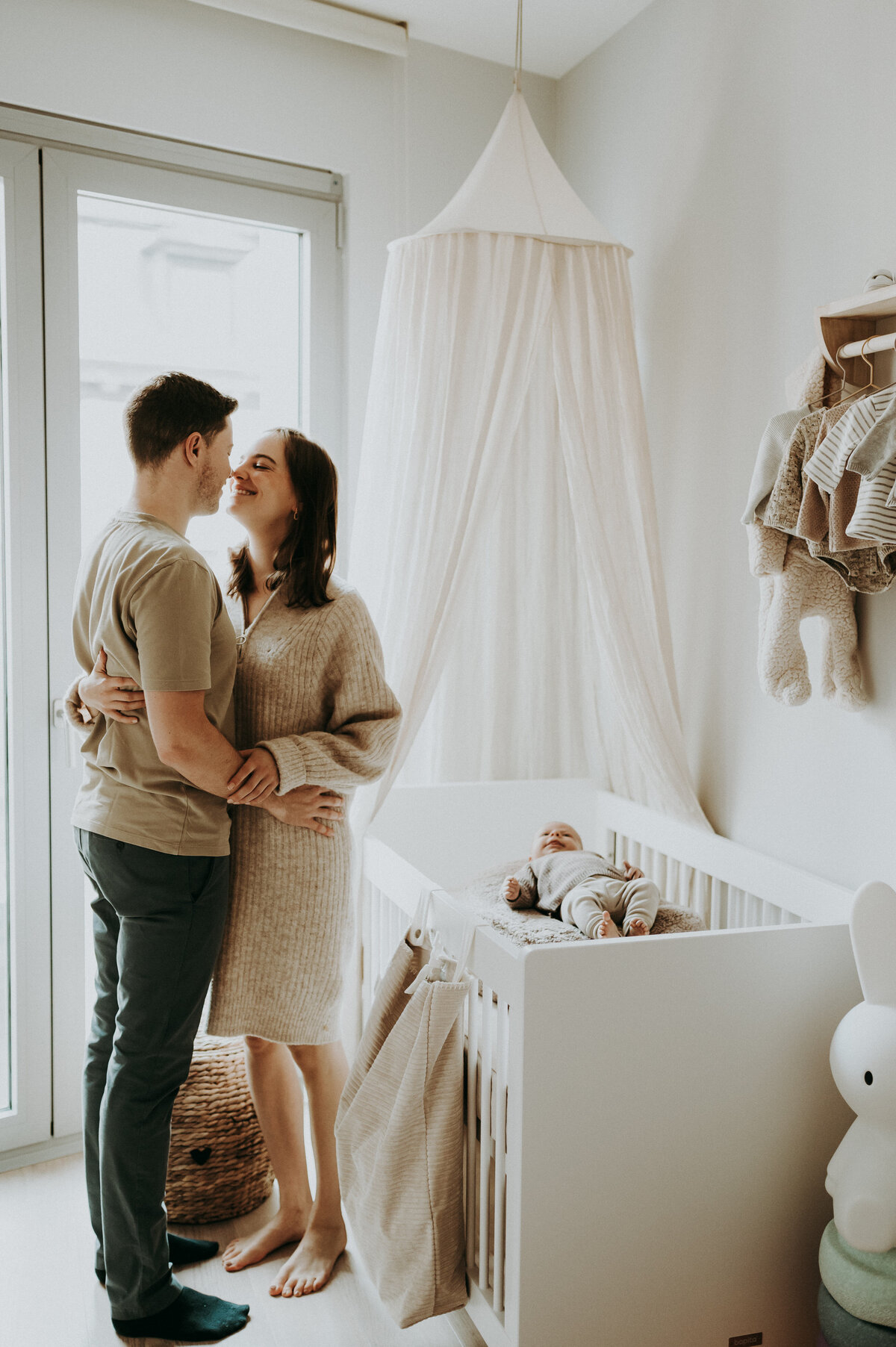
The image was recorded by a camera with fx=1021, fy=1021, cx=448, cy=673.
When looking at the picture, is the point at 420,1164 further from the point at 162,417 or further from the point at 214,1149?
the point at 162,417

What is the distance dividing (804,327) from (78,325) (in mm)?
1634

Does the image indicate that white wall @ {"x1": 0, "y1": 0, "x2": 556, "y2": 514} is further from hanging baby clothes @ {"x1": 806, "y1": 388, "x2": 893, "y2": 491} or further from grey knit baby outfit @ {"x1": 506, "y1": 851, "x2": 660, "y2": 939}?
hanging baby clothes @ {"x1": 806, "y1": 388, "x2": 893, "y2": 491}

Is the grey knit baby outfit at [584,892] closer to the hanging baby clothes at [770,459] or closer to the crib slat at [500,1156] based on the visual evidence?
the crib slat at [500,1156]

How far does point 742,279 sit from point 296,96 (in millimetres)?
1241

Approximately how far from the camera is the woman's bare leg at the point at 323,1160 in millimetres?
1991

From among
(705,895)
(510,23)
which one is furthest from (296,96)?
(705,895)

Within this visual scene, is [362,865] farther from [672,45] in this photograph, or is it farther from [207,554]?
[672,45]

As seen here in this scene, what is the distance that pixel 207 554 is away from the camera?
266cm

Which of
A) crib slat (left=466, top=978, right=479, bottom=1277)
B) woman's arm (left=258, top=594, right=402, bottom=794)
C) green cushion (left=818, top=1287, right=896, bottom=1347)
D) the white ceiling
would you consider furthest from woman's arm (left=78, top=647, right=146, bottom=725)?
the white ceiling

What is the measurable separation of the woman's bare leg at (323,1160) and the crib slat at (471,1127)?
379mm

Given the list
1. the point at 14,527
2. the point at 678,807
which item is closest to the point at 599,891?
the point at 678,807

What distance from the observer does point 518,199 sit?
7.41 ft

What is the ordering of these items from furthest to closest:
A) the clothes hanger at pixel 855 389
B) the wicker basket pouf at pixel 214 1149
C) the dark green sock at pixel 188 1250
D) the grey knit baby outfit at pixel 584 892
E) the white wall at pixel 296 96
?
the white wall at pixel 296 96 < the wicker basket pouf at pixel 214 1149 < the dark green sock at pixel 188 1250 < the grey knit baby outfit at pixel 584 892 < the clothes hanger at pixel 855 389

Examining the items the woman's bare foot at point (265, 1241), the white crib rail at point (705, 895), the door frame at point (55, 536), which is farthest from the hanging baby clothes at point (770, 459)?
the woman's bare foot at point (265, 1241)
